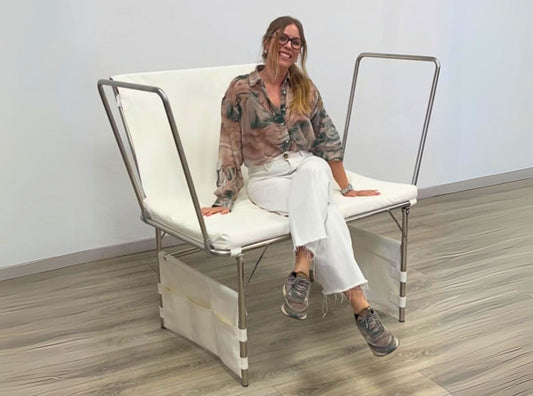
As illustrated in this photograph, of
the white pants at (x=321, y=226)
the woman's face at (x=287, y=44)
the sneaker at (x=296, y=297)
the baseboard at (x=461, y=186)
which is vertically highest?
the woman's face at (x=287, y=44)

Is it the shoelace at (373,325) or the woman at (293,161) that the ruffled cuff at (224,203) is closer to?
the woman at (293,161)

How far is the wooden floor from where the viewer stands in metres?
1.79

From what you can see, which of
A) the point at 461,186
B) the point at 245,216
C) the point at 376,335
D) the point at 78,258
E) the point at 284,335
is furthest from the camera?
the point at 461,186

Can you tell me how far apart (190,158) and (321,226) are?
575mm

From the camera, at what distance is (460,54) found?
327 cm

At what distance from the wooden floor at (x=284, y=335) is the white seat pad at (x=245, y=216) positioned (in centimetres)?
40

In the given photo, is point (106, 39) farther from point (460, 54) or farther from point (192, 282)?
point (460, 54)

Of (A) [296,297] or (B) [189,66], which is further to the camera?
(B) [189,66]

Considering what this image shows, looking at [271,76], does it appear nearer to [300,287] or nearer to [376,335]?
[300,287]

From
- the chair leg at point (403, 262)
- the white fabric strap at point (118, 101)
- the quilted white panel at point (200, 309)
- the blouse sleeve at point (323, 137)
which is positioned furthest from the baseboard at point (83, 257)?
the chair leg at point (403, 262)

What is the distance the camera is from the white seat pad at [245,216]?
5.51 feet

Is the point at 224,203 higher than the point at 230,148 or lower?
lower

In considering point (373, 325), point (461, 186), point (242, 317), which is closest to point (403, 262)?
point (373, 325)

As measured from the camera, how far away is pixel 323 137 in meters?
2.03
